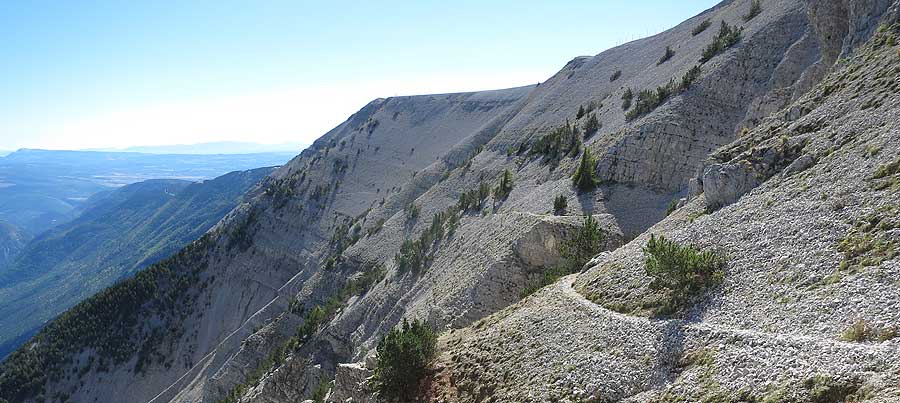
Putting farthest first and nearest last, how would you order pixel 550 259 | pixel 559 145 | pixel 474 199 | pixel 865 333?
pixel 474 199, pixel 559 145, pixel 550 259, pixel 865 333

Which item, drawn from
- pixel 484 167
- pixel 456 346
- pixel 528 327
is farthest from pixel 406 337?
pixel 484 167

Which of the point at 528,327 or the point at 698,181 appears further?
the point at 698,181

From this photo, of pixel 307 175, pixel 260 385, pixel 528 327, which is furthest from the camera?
pixel 307 175

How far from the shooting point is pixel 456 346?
26.9 m

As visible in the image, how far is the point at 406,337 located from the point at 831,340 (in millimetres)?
17302

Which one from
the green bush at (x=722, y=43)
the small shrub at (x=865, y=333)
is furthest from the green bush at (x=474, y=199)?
the small shrub at (x=865, y=333)

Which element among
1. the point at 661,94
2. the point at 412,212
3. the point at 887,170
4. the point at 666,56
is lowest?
the point at 412,212

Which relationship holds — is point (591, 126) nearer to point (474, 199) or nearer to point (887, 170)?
point (474, 199)

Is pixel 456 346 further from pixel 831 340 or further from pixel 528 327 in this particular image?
pixel 831 340

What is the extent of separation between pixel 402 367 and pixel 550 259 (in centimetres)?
1397

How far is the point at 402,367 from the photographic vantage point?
25.3 metres

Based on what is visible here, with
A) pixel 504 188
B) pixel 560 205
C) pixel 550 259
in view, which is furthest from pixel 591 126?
pixel 550 259

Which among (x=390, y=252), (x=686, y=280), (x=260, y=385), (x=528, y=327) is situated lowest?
(x=260, y=385)

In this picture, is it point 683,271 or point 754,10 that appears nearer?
point 683,271
